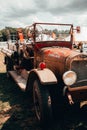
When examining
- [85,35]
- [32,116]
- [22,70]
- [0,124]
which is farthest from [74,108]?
[85,35]

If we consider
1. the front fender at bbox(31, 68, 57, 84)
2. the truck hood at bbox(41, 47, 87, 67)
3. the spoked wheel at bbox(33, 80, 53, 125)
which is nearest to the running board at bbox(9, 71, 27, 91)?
the truck hood at bbox(41, 47, 87, 67)

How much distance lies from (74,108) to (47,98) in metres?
1.40

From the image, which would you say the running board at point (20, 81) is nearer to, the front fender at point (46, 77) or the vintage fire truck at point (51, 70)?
the vintage fire truck at point (51, 70)

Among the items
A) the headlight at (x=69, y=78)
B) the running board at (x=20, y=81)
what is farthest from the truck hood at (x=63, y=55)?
the running board at (x=20, y=81)

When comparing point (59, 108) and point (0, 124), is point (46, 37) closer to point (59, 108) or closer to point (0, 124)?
point (59, 108)

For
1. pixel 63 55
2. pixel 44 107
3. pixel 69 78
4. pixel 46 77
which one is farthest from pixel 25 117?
pixel 63 55

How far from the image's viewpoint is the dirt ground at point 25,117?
4.82 metres

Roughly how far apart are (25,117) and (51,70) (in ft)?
4.21

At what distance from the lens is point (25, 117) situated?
5.36 m

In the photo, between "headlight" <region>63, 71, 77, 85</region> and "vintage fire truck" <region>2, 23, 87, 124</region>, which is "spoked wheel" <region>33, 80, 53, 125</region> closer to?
"vintage fire truck" <region>2, 23, 87, 124</region>

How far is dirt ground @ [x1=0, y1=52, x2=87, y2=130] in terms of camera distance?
482 cm

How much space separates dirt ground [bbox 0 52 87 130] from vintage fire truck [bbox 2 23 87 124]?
242 mm

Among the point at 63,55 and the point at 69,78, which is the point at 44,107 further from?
the point at 63,55

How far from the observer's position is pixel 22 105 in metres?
6.21
